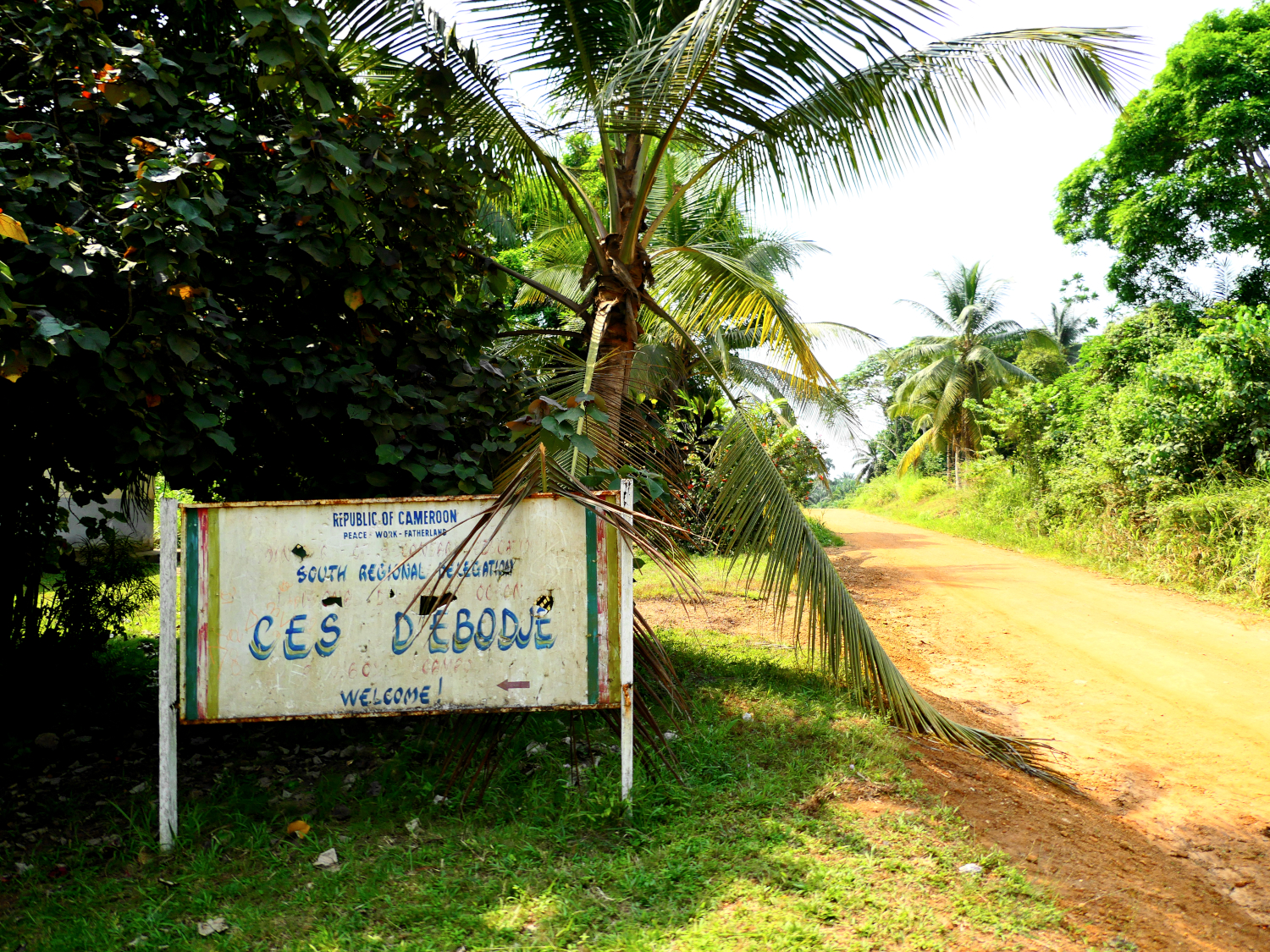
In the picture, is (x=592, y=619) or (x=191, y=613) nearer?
(x=191, y=613)

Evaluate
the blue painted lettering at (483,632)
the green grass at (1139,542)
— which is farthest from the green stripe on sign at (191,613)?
the green grass at (1139,542)

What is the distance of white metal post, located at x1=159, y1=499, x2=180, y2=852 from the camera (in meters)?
3.21

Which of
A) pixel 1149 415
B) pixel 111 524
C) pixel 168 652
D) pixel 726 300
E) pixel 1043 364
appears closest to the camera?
pixel 168 652

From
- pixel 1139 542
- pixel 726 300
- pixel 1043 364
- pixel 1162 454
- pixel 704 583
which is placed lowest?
pixel 704 583

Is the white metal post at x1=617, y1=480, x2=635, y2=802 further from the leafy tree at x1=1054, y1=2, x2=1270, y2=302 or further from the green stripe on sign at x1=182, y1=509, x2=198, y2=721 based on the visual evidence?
the leafy tree at x1=1054, y1=2, x2=1270, y2=302

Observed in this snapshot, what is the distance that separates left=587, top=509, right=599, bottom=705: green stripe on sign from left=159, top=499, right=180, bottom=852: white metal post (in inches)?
60.2

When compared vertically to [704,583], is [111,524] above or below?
above

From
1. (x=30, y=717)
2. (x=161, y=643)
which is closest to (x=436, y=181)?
(x=161, y=643)

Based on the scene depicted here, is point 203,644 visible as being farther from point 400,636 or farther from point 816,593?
point 816,593

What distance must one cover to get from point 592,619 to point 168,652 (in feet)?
5.15

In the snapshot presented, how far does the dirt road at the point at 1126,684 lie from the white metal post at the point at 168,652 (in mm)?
4159

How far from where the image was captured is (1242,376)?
10469 millimetres

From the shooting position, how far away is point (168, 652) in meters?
3.21

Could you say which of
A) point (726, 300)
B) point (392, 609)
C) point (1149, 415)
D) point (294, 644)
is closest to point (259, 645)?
point (294, 644)
